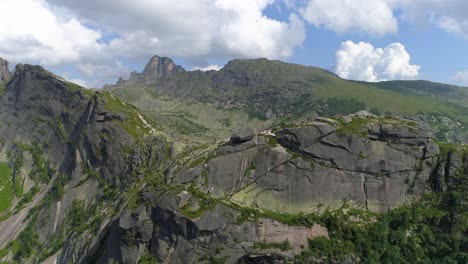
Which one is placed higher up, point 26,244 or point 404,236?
point 404,236

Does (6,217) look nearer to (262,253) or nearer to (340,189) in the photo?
(262,253)

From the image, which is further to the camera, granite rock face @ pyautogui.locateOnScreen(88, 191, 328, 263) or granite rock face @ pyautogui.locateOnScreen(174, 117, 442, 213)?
granite rock face @ pyautogui.locateOnScreen(174, 117, 442, 213)

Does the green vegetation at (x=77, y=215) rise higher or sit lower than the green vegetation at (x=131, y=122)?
lower

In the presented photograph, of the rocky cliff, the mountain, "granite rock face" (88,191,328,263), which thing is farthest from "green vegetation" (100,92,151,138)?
"granite rock face" (88,191,328,263)

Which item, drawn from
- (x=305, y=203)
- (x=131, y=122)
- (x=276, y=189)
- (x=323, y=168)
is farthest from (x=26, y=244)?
(x=323, y=168)

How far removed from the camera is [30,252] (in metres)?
156

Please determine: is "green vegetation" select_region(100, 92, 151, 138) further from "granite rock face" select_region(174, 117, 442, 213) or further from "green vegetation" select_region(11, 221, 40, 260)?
"granite rock face" select_region(174, 117, 442, 213)

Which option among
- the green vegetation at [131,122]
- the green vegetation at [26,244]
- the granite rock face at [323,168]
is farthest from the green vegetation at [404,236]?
the green vegetation at [26,244]

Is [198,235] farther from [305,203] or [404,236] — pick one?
[404,236]

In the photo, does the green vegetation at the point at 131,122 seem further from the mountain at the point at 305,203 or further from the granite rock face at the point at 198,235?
the granite rock face at the point at 198,235

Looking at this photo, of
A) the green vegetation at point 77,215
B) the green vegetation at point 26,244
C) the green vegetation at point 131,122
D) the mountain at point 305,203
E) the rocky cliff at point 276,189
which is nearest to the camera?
the mountain at point 305,203

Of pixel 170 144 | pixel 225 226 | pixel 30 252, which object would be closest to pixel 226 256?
pixel 225 226

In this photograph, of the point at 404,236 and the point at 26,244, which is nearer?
the point at 404,236

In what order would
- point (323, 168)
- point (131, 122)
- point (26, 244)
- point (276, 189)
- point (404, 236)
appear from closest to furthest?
point (404, 236) < point (276, 189) < point (323, 168) < point (26, 244) < point (131, 122)
